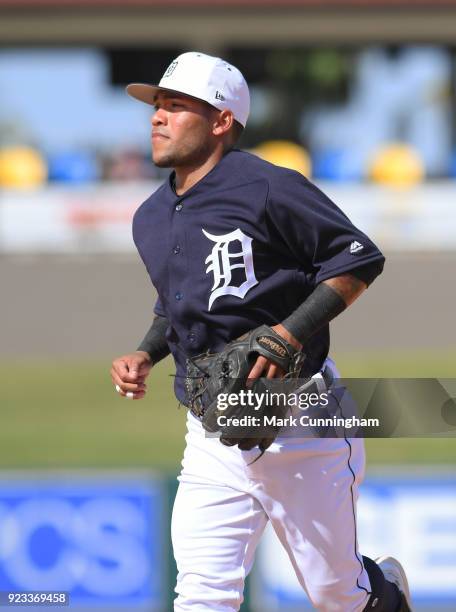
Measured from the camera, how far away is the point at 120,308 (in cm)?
1645

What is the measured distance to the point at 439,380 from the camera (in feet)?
14.6

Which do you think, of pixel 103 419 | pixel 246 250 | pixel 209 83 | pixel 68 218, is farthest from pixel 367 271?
pixel 68 218

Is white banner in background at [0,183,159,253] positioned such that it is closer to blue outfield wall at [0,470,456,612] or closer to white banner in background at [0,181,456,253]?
white banner in background at [0,181,456,253]

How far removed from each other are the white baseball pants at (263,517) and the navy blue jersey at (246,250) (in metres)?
0.34

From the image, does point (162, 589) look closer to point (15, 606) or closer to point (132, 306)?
point (15, 606)

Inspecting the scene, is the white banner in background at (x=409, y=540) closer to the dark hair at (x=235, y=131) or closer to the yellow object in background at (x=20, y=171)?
the dark hair at (x=235, y=131)

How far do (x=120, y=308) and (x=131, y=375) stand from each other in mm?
12049

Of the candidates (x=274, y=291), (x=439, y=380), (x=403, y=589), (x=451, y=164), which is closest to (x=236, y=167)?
(x=274, y=291)

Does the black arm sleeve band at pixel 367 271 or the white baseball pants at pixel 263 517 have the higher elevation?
the black arm sleeve band at pixel 367 271

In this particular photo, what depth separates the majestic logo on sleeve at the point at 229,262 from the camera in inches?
160

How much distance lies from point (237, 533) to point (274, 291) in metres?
0.80

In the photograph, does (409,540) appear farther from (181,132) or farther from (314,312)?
(181,132)

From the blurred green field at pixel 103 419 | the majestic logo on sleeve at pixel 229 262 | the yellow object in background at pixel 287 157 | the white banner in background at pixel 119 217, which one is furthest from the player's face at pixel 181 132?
the yellow object in background at pixel 287 157

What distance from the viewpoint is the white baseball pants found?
407cm
